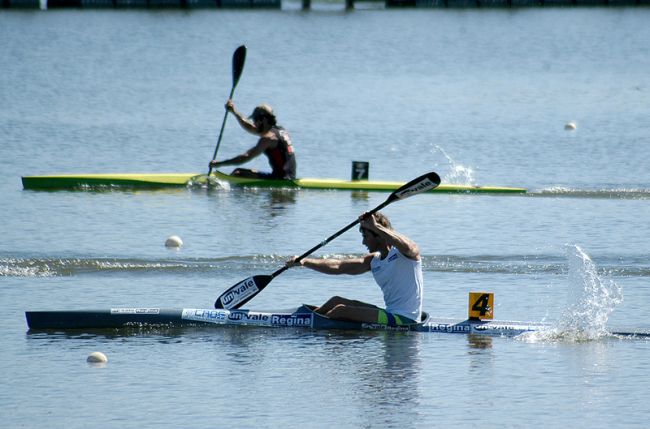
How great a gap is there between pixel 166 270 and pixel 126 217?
4137 millimetres

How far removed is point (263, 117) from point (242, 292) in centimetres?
833

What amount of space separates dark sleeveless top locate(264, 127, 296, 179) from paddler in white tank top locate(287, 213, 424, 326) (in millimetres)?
8784

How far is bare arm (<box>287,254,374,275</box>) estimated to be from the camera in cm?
1416

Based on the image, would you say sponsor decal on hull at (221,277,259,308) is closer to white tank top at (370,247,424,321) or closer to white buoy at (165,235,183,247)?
white tank top at (370,247,424,321)

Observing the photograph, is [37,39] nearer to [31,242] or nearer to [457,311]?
[31,242]

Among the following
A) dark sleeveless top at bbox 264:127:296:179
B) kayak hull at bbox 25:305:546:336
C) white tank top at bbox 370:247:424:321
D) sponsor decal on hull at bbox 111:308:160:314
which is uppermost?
dark sleeveless top at bbox 264:127:296:179

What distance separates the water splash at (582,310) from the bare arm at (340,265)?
171 centimetres

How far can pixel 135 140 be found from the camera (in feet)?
105

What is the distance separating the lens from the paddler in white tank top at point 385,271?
1373 cm

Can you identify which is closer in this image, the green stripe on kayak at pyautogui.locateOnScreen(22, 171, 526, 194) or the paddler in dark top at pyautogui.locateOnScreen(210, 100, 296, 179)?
the paddler in dark top at pyautogui.locateOnScreen(210, 100, 296, 179)

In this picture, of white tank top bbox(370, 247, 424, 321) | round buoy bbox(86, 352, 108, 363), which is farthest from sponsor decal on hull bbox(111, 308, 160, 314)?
white tank top bbox(370, 247, 424, 321)

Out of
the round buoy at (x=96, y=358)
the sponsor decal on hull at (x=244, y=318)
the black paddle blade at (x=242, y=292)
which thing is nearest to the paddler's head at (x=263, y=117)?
the black paddle blade at (x=242, y=292)

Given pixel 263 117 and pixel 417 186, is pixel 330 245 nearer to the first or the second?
pixel 263 117

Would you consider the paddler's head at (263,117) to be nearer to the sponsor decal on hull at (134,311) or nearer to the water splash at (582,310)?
the water splash at (582,310)
